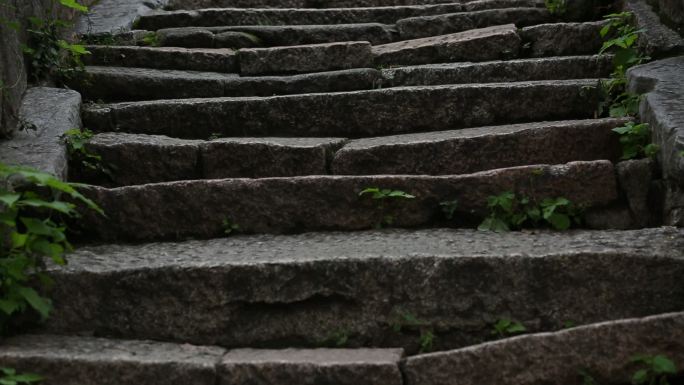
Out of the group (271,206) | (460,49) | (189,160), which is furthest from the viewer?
(460,49)

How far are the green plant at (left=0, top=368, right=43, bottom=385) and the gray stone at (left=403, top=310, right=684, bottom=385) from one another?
111cm

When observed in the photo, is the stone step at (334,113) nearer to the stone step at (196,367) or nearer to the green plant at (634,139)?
the green plant at (634,139)

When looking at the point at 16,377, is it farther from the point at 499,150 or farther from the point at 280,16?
the point at 280,16

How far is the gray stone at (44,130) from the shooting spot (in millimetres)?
3287

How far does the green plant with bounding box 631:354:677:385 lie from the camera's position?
2400mm

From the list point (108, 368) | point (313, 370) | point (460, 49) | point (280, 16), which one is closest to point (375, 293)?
point (313, 370)

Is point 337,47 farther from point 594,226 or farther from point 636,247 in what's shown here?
point 636,247

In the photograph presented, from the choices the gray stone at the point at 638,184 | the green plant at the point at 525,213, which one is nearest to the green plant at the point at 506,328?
the green plant at the point at 525,213

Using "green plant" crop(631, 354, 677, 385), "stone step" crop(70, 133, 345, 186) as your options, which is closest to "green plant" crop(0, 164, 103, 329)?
"stone step" crop(70, 133, 345, 186)

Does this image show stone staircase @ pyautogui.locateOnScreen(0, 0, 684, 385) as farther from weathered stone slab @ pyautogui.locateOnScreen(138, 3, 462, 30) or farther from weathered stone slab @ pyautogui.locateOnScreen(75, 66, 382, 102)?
weathered stone slab @ pyautogui.locateOnScreen(138, 3, 462, 30)

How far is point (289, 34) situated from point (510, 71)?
160cm

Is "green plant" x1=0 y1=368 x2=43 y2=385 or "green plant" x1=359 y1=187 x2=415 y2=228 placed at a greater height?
"green plant" x1=359 y1=187 x2=415 y2=228

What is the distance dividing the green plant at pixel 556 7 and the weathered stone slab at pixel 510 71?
2.88 ft

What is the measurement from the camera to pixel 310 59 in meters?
4.78
